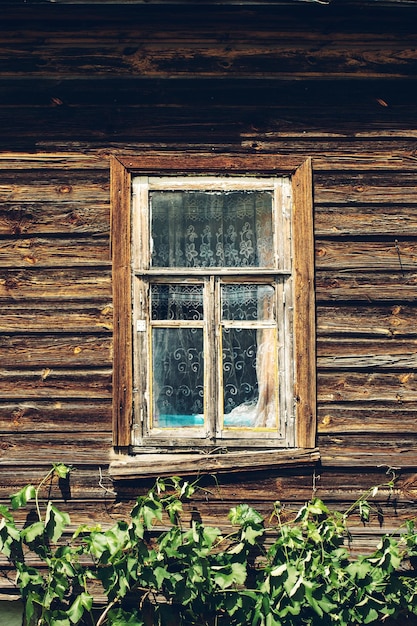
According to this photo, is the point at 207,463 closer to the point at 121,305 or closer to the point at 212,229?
the point at 121,305

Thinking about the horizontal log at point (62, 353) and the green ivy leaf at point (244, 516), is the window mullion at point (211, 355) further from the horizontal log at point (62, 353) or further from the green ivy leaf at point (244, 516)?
the horizontal log at point (62, 353)

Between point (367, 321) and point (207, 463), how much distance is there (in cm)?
124

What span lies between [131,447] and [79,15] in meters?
2.53

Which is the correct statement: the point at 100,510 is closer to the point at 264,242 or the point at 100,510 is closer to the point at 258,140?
the point at 264,242

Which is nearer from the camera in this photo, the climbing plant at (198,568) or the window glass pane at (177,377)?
the climbing plant at (198,568)

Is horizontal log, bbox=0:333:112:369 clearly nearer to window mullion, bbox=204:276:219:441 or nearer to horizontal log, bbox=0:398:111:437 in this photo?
horizontal log, bbox=0:398:111:437

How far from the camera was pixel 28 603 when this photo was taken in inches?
171

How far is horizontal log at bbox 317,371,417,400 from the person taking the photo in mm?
4609

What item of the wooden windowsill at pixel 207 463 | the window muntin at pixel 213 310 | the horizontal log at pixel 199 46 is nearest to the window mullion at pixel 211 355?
the window muntin at pixel 213 310

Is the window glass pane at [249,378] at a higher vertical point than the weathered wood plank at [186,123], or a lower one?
lower

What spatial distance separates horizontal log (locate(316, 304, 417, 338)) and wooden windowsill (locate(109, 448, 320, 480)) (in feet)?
2.35

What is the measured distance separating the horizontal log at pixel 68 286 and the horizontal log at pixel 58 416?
1.94ft

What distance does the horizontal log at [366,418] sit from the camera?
461 cm

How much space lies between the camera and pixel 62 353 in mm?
4609
